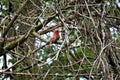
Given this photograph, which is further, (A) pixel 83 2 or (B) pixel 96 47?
(A) pixel 83 2

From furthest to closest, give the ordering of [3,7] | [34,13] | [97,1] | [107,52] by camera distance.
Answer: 1. [3,7]
2. [34,13]
3. [97,1]
4. [107,52]

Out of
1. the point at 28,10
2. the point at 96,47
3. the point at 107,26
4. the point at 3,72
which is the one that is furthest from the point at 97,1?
the point at 28,10

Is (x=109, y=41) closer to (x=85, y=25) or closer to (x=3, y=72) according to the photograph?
(x=85, y=25)

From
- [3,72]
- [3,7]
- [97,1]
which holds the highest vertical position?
[97,1]

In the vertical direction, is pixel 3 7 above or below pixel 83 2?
below

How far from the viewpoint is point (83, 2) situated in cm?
305

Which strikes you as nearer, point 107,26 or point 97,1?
point 107,26

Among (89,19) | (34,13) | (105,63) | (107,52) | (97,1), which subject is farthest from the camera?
(34,13)

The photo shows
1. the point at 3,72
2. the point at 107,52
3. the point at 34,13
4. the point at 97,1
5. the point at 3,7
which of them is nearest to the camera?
the point at 107,52

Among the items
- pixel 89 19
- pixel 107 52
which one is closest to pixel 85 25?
pixel 89 19

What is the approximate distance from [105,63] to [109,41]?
0.85ft

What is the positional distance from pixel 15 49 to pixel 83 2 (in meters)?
2.15

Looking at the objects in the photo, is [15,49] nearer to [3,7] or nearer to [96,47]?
[3,7]

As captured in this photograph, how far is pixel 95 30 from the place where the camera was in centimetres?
268
